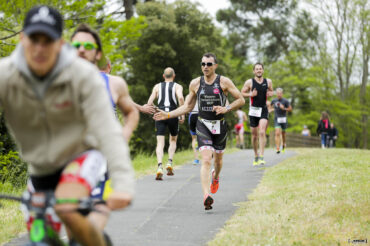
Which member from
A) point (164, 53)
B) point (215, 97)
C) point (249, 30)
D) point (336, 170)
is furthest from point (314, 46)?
point (215, 97)

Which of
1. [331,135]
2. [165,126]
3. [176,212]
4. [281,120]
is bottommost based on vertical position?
[176,212]

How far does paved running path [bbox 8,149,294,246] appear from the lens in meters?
6.51

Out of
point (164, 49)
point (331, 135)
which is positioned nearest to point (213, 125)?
point (164, 49)

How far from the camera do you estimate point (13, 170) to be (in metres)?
11.5

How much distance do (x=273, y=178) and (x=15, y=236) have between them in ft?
19.4

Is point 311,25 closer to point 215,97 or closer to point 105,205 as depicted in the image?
point 215,97

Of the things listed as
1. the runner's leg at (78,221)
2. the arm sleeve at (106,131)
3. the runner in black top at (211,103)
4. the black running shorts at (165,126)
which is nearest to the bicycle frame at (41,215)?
the runner's leg at (78,221)

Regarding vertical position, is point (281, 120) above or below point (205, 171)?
above

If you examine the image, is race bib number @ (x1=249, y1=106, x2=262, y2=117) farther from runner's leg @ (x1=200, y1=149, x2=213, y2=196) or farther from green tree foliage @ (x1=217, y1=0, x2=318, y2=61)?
green tree foliage @ (x1=217, y1=0, x2=318, y2=61)

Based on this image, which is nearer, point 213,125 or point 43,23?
point 43,23

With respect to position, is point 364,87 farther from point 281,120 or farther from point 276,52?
point 281,120

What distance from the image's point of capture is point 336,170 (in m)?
11.6

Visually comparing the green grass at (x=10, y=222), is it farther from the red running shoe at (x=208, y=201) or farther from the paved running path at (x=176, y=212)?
the red running shoe at (x=208, y=201)

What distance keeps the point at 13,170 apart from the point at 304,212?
6.46 metres
